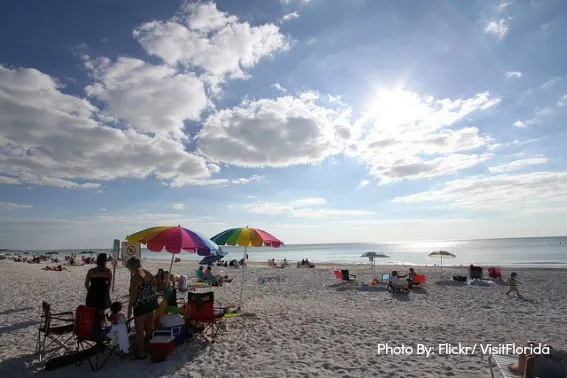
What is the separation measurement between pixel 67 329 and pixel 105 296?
2.74 ft

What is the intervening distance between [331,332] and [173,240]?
399cm

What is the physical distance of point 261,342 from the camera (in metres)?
→ 6.65

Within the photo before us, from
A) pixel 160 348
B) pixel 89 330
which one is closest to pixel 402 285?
pixel 160 348

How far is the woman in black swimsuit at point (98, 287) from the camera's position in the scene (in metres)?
5.70

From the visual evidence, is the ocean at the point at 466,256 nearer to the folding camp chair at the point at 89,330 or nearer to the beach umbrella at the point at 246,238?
the beach umbrella at the point at 246,238

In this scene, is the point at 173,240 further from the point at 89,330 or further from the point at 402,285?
the point at 402,285

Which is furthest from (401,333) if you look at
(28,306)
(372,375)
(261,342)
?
(28,306)

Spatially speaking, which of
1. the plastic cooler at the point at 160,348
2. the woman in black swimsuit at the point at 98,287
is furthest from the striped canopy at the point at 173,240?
the plastic cooler at the point at 160,348

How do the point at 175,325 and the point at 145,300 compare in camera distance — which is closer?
the point at 145,300

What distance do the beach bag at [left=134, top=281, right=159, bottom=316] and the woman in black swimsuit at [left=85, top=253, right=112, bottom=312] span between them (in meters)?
0.52

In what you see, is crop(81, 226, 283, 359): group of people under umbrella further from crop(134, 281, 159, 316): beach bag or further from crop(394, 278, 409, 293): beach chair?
crop(394, 278, 409, 293): beach chair

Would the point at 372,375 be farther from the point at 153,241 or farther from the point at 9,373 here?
the point at 9,373

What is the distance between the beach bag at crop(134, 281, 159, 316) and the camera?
A: 5.68m

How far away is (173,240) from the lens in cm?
709
